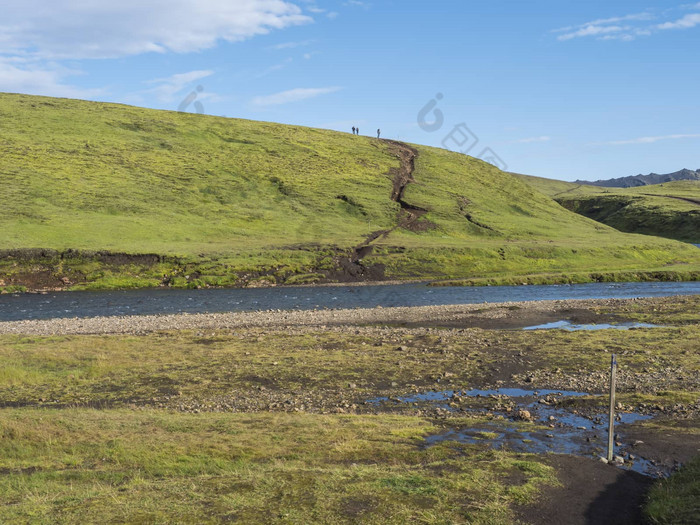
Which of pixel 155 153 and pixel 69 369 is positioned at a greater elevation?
pixel 155 153

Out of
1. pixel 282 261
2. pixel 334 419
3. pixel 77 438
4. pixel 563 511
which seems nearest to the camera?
pixel 563 511

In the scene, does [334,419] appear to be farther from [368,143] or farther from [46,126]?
[368,143]

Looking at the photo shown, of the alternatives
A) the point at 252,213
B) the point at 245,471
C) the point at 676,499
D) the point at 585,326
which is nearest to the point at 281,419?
the point at 245,471

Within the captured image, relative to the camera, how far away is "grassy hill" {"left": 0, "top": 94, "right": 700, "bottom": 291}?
290ft

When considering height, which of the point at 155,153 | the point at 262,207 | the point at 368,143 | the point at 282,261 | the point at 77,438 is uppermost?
the point at 368,143

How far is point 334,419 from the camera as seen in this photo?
77.2 feet

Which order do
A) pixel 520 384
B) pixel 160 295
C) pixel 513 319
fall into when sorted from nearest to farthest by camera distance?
1. pixel 520 384
2. pixel 513 319
3. pixel 160 295

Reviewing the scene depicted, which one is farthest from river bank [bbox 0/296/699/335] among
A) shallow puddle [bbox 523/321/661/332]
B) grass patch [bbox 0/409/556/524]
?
grass patch [bbox 0/409/556/524]

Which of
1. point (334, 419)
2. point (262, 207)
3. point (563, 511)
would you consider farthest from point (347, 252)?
point (563, 511)

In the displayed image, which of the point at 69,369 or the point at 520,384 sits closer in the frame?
the point at 520,384

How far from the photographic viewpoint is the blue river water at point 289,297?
2440 inches

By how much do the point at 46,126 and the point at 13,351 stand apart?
124671mm

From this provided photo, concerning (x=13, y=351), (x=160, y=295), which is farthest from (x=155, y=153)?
(x=13, y=351)

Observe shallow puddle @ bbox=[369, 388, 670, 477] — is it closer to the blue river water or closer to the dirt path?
the blue river water
